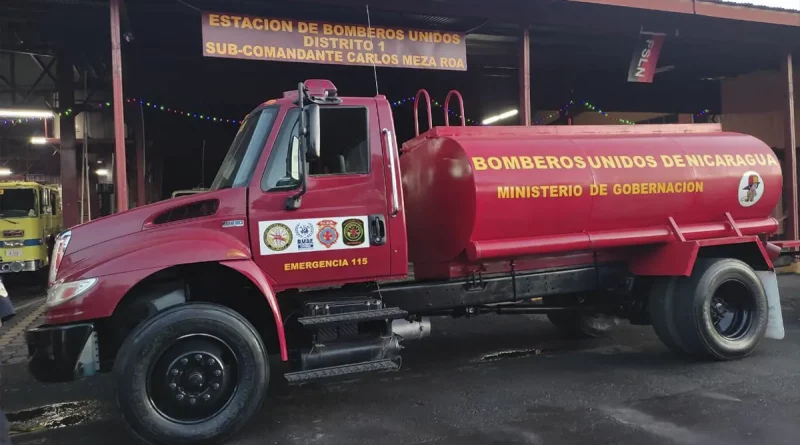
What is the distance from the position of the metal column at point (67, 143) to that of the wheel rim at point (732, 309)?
1256cm

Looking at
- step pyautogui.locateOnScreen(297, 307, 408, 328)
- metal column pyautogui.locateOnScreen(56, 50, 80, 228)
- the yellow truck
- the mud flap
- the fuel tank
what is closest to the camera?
step pyautogui.locateOnScreen(297, 307, 408, 328)

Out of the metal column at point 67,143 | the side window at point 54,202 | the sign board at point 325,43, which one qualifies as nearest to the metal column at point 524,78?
the sign board at point 325,43

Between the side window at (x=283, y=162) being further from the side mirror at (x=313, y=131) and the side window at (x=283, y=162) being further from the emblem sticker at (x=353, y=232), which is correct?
the emblem sticker at (x=353, y=232)

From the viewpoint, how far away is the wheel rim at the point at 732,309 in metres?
6.03

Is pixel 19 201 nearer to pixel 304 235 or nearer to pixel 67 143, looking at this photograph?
pixel 67 143

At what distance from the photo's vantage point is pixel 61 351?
3.87m

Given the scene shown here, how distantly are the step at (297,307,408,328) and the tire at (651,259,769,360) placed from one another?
9.82ft

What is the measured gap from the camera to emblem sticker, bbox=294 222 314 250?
14.7ft

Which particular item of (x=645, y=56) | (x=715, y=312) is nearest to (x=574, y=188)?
(x=715, y=312)

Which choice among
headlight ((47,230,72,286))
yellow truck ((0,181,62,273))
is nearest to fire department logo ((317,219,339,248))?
headlight ((47,230,72,286))

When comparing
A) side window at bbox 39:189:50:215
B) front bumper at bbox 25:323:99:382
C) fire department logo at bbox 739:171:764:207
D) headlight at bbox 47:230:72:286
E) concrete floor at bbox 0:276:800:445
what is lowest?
concrete floor at bbox 0:276:800:445

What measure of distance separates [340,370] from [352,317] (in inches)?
16.3

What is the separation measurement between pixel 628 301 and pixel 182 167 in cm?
1870

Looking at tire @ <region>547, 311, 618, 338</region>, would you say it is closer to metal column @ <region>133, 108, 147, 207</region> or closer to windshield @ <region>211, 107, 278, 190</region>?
windshield @ <region>211, 107, 278, 190</region>
